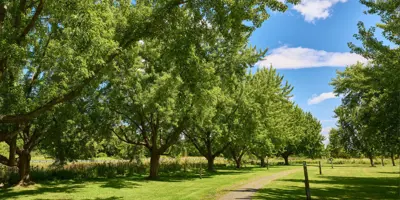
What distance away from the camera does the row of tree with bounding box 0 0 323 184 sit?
36.3 feet

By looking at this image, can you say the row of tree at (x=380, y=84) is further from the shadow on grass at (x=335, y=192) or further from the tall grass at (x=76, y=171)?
the tall grass at (x=76, y=171)

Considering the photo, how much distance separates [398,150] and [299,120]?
49928mm

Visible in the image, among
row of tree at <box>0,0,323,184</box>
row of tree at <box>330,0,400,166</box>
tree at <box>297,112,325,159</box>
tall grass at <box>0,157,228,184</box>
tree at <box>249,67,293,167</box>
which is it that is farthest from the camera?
tree at <box>297,112,325,159</box>

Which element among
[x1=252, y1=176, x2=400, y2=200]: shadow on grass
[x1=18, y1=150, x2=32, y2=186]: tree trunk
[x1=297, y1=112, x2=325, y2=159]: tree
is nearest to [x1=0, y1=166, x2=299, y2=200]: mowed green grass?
[x1=18, y1=150, x2=32, y2=186]: tree trunk

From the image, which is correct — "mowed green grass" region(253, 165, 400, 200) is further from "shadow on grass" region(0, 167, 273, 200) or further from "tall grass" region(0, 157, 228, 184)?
"tall grass" region(0, 157, 228, 184)

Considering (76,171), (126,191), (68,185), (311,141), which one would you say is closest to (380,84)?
(126,191)

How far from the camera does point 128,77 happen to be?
23.6 m

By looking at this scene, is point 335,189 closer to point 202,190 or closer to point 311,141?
point 202,190

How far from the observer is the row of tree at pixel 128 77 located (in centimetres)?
1106

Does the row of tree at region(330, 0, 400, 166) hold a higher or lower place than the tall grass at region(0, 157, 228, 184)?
higher

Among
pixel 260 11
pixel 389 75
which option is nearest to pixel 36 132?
pixel 260 11

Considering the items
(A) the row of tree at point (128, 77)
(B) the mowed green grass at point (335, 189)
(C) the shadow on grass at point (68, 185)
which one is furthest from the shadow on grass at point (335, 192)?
(C) the shadow on grass at point (68, 185)

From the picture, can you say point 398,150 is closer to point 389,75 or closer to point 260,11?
point 389,75

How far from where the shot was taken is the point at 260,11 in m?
11.2
